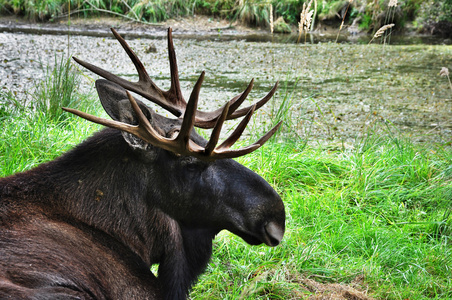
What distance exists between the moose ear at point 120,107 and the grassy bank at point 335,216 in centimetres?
98

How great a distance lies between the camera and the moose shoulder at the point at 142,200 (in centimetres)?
255

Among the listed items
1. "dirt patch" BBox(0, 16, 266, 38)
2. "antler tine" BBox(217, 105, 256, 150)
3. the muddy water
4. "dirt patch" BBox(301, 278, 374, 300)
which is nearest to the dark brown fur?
"antler tine" BBox(217, 105, 256, 150)

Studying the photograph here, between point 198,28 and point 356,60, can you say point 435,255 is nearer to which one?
point 356,60

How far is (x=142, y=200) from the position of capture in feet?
9.03

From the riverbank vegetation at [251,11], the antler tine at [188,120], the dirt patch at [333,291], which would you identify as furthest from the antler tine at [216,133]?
the riverbank vegetation at [251,11]

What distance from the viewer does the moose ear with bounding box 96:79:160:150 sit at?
2.65 m

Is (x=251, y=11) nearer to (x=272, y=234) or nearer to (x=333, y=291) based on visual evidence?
(x=333, y=291)

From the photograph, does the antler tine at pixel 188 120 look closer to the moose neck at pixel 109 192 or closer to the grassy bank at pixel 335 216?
the moose neck at pixel 109 192

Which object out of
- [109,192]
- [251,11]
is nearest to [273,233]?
[109,192]

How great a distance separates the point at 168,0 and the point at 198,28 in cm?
148

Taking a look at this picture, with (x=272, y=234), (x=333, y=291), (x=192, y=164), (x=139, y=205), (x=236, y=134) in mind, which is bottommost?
(x=333, y=291)

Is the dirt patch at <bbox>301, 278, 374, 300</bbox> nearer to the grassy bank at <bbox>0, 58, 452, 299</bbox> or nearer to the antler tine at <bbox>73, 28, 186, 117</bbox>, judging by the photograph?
the grassy bank at <bbox>0, 58, 452, 299</bbox>

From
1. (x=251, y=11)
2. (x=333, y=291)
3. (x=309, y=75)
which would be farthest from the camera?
(x=251, y=11)

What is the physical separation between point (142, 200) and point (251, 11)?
17.9 metres
